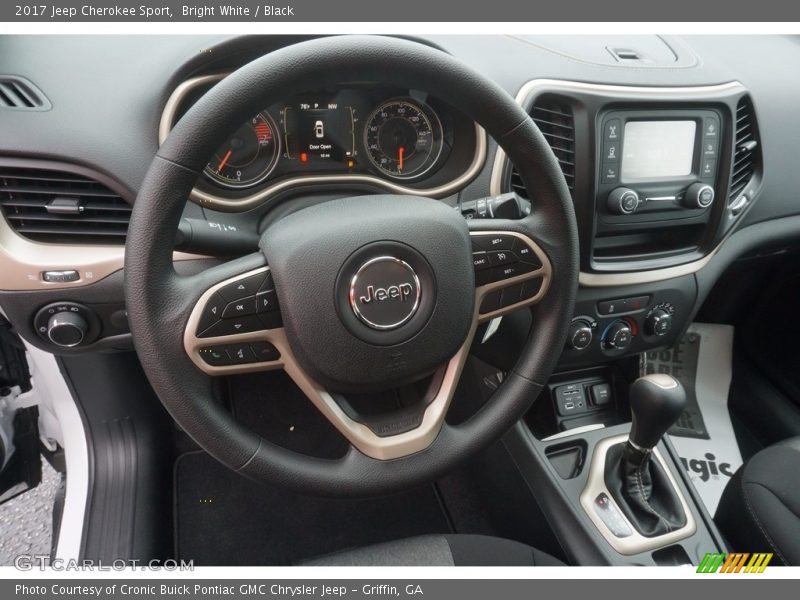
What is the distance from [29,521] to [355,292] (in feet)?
4.46

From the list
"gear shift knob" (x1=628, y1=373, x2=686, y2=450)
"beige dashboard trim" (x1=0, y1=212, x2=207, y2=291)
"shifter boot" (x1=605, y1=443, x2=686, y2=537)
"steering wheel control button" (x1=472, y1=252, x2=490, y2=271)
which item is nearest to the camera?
"steering wheel control button" (x1=472, y1=252, x2=490, y2=271)

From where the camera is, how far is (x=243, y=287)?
0.83 meters

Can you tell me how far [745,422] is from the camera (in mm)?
1981

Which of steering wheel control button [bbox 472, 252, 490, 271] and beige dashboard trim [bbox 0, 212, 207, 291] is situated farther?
beige dashboard trim [bbox 0, 212, 207, 291]

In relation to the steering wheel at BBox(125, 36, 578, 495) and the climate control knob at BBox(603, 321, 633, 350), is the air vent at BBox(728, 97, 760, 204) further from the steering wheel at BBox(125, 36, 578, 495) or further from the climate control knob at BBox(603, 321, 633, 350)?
the steering wheel at BBox(125, 36, 578, 495)

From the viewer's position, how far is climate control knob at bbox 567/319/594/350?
4.32 feet

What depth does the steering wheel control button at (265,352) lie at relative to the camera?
0.85 metres

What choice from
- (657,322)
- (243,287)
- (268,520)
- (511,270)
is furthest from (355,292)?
(268,520)

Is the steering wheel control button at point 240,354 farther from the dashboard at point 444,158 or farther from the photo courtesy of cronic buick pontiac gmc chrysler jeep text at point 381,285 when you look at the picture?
the dashboard at point 444,158

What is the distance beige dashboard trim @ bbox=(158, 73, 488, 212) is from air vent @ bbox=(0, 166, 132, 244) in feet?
0.44

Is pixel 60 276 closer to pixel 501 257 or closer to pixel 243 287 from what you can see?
pixel 243 287

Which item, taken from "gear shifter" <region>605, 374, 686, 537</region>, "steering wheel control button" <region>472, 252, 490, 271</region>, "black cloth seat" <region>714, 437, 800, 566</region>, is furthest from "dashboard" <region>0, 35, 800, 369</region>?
"black cloth seat" <region>714, 437, 800, 566</region>

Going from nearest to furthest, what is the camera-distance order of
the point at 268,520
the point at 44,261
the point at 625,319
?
1. the point at 44,261
2. the point at 625,319
3. the point at 268,520

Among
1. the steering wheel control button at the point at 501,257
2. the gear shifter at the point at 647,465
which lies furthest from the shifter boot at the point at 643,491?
the steering wheel control button at the point at 501,257
